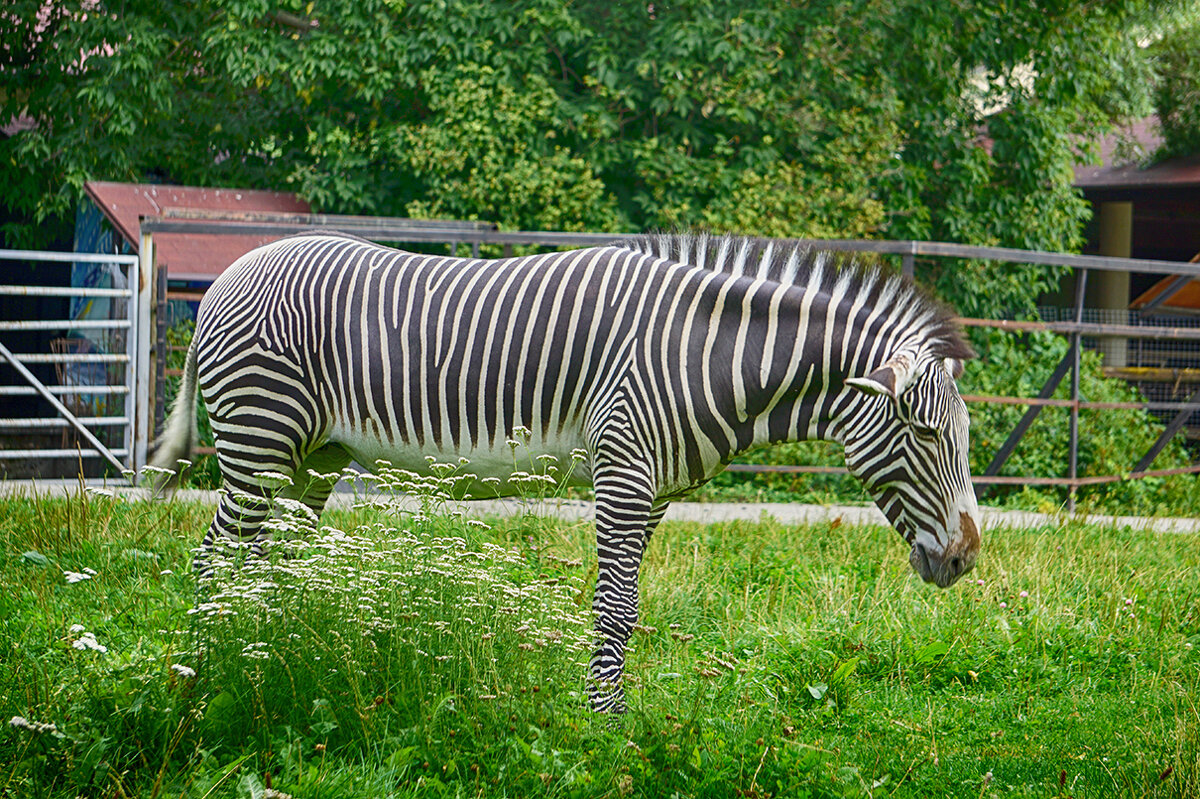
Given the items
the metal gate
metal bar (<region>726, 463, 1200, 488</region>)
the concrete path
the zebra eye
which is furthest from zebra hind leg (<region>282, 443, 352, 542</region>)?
the metal gate

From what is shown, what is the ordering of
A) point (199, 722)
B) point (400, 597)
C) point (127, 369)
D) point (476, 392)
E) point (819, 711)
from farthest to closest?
1. point (127, 369)
2. point (476, 392)
3. point (819, 711)
4. point (400, 597)
5. point (199, 722)

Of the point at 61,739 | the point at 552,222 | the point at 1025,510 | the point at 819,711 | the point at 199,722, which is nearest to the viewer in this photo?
the point at 61,739

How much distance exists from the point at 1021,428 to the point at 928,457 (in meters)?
6.03

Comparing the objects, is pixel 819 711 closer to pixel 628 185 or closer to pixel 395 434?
pixel 395 434

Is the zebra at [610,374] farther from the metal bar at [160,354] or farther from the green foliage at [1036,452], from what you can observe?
the green foliage at [1036,452]

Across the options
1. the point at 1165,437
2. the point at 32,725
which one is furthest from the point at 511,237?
the point at 32,725

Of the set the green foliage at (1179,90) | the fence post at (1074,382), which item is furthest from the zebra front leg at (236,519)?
the green foliage at (1179,90)

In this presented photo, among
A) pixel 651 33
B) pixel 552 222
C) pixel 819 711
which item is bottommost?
pixel 819 711

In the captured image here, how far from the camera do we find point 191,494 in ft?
26.7

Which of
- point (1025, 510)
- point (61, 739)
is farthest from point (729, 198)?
point (61, 739)

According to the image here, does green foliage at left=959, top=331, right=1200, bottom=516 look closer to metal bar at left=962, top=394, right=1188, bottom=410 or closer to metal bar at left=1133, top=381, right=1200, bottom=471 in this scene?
metal bar at left=1133, top=381, right=1200, bottom=471

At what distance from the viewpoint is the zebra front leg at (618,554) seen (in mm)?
4035

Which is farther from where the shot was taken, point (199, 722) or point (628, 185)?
point (628, 185)

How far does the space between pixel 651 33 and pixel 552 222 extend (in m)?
2.36
